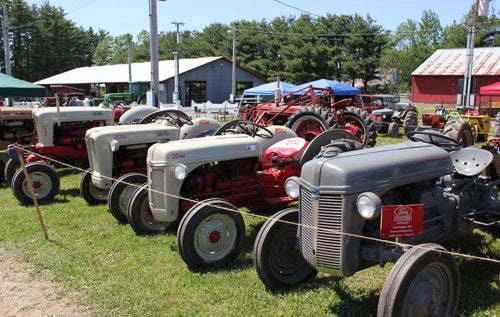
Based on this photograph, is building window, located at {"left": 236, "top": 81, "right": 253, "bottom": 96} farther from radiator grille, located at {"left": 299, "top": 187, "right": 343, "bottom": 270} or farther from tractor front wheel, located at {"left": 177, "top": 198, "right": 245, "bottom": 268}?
radiator grille, located at {"left": 299, "top": 187, "right": 343, "bottom": 270}

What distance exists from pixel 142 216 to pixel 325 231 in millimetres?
2904

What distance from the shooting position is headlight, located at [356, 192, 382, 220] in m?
2.93

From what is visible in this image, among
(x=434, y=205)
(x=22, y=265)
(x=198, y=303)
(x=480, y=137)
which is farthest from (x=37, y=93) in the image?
(x=480, y=137)

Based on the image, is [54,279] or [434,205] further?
[54,279]

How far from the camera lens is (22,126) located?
404 inches

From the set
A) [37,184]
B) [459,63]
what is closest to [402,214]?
[37,184]

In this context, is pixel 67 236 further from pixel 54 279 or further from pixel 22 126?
pixel 22 126

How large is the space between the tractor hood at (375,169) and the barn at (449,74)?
31.9 metres

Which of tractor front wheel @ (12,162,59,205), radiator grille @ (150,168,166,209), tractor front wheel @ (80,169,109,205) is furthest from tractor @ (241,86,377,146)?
radiator grille @ (150,168,166,209)

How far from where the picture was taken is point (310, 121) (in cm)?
925

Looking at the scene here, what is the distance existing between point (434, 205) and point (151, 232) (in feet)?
10.9

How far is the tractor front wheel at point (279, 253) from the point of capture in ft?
12.0

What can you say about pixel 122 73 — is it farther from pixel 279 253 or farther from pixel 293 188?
pixel 293 188

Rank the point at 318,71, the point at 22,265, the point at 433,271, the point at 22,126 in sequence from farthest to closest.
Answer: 1. the point at 318,71
2. the point at 22,126
3. the point at 22,265
4. the point at 433,271
